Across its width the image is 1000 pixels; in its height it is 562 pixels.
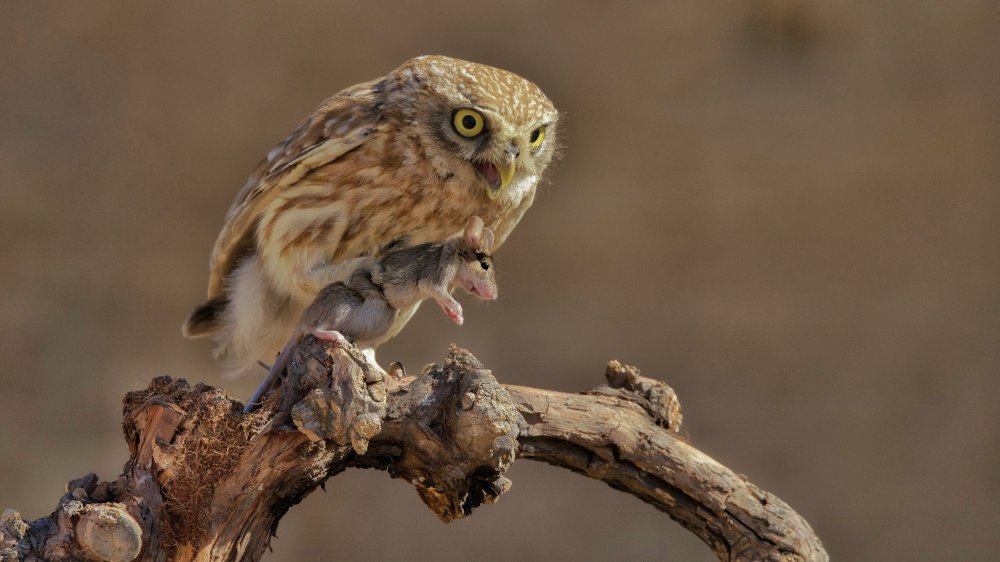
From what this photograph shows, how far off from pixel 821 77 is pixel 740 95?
1.54 feet

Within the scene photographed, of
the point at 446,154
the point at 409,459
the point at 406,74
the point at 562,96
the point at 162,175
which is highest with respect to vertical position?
the point at 562,96

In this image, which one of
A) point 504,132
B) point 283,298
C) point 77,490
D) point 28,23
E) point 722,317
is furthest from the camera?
point 722,317

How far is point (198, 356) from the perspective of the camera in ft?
20.2

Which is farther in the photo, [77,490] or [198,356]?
[198,356]

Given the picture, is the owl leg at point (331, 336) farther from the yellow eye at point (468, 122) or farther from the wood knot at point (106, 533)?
the yellow eye at point (468, 122)

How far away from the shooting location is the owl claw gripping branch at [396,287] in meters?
2.91

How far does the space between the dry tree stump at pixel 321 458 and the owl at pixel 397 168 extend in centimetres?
71

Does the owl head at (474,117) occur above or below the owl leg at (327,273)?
above

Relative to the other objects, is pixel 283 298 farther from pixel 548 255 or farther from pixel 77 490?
pixel 548 255

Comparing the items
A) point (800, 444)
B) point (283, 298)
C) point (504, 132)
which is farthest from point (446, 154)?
point (800, 444)

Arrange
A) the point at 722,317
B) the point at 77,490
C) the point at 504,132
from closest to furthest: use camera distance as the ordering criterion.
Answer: the point at 77,490, the point at 504,132, the point at 722,317

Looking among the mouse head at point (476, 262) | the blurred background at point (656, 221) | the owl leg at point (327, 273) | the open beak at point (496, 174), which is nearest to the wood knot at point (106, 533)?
the owl leg at point (327, 273)

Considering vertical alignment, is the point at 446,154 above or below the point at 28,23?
below

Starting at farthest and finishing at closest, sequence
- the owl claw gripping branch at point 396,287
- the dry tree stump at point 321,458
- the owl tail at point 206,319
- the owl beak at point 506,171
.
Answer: the owl tail at point 206,319, the owl beak at point 506,171, the owl claw gripping branch at point 396,287, the dry tree stump at point 321,458
